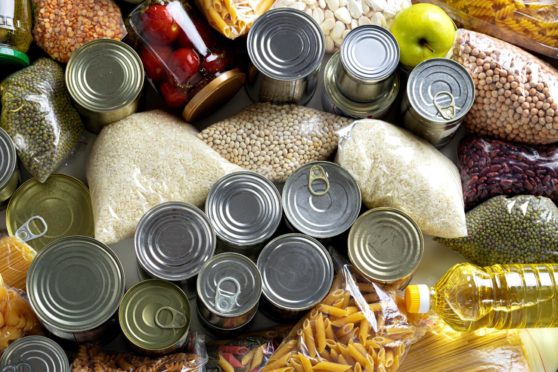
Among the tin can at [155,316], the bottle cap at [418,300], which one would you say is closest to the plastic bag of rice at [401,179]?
the bottle cap at [418,300]

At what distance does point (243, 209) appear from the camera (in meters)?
1.82

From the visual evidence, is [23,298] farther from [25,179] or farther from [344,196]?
[344,196]

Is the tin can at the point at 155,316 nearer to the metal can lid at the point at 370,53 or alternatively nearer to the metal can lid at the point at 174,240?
the metal can lid at the point at 174,240

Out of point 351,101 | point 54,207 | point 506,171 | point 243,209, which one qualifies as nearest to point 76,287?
point 54,207

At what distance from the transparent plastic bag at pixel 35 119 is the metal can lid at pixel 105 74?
0.22 feet

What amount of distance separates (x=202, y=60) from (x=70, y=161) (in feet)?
1.46

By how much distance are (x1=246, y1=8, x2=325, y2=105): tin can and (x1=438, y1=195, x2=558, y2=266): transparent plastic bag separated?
0.55 m

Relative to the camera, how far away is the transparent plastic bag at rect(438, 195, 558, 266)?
1.88m

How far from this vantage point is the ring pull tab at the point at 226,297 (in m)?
1.69

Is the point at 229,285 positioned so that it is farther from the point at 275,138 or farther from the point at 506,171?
the point at 506,171

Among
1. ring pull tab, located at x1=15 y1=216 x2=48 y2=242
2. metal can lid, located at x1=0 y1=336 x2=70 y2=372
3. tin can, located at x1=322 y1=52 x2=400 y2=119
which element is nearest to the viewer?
metal can lid, located at x1=0 y1=336 x2=70 y2=372

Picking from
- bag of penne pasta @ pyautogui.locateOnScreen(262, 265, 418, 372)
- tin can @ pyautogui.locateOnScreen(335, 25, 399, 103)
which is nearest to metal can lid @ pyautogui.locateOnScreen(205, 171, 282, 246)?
bag of penne pasta @ pyautogui.locateOnScreen(262, 265, 418, 372)

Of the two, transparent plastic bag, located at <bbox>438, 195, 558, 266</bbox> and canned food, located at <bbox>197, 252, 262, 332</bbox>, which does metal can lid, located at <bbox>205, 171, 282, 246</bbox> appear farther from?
transparent plastic bag, located at <bbox>438, 195, 558, 266</bbox>

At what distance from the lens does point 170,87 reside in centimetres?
191
